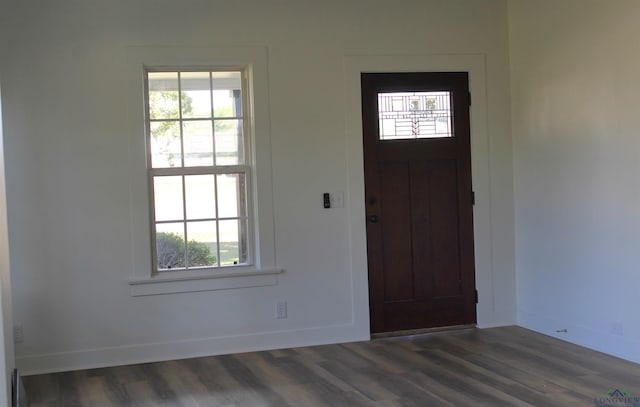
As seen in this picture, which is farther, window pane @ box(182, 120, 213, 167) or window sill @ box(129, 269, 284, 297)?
window pane @ box(182, 120, 213, 167)

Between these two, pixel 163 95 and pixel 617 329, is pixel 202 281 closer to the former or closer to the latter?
pixel 163 95

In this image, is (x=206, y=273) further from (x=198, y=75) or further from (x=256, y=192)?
(x=198, y=75)

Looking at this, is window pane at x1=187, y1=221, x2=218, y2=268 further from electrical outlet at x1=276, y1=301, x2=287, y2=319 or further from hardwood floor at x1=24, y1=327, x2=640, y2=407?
hardwood floor at x1=24, y1=327, x2=640, y2=407

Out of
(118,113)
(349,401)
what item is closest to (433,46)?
(118,113)

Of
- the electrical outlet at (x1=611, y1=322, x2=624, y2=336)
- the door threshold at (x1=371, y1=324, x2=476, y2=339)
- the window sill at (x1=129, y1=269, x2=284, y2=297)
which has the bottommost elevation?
the door threshold at (x1=371, y1=324, x2=476, y2=339)

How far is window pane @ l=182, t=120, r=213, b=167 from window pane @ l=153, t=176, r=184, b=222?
172 mm

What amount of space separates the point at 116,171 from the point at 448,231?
104 inches

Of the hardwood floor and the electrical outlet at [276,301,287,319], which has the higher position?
the electrical outlet at [276,301,287,319]

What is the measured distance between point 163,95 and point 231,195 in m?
0.89

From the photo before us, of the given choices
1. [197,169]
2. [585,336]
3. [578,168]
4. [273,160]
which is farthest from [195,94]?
[585,336]

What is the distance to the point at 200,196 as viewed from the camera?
510cm

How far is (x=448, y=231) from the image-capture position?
5.57m

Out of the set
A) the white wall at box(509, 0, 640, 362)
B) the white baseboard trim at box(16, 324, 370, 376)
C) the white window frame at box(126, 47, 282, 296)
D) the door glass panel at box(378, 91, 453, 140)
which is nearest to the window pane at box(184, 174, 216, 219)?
the white window frame at box(126, 47, 282, 296)

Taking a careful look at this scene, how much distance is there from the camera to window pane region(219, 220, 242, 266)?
5.16 m
